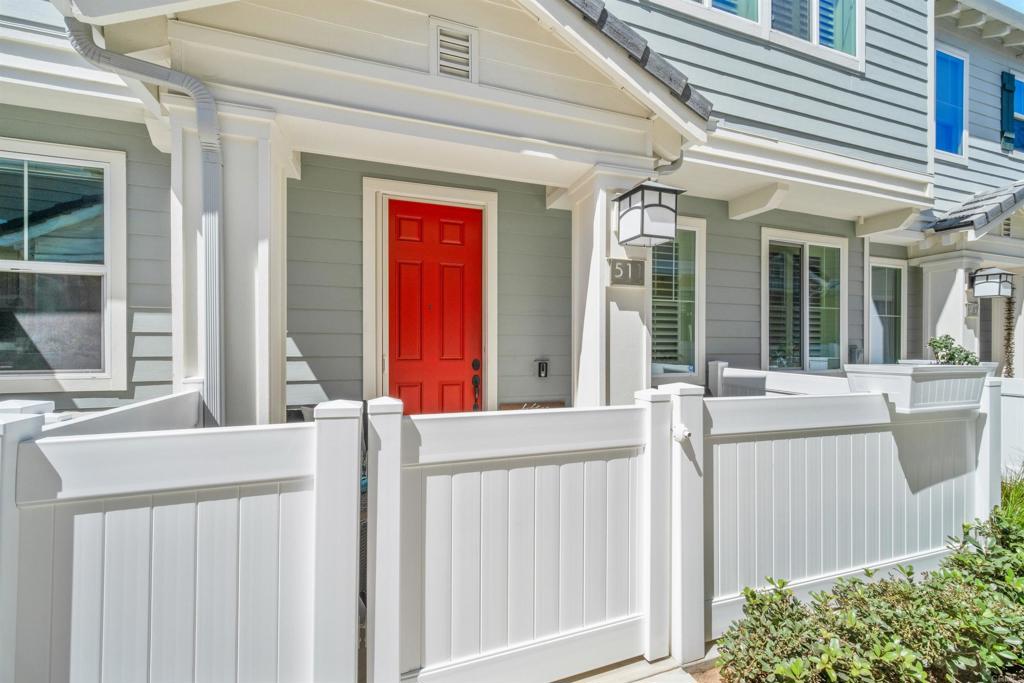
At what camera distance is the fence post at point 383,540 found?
1.58 meters

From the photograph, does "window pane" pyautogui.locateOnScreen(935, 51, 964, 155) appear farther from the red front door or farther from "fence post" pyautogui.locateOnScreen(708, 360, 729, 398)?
the red front door

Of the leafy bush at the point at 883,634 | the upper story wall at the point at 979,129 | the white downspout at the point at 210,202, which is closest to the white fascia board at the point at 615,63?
the white downspout at the point at 210,202

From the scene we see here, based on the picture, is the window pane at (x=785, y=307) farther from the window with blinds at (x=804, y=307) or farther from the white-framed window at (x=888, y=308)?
the white-framed window at (x=888, y=308)

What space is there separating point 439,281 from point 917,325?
19.1 feet

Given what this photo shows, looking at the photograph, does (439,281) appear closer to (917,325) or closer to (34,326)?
(34,326)

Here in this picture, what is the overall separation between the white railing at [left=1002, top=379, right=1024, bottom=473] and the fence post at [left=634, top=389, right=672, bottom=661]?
4106 millimetres

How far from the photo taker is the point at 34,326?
8.73 feet

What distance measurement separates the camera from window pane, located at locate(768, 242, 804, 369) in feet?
15.2

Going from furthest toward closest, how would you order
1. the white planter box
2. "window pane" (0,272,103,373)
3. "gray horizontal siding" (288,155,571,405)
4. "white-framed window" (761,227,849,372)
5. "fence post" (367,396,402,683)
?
"white-framed window" (761,227,849,372) < "gray horizontal siding" (288,155,571,405) < "window pane" (0,272,103,373) < the white planter box < "fence post" (367,396,402,683)

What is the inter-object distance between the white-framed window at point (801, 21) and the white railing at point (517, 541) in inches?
140

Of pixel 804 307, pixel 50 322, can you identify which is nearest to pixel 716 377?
pixel 804 307

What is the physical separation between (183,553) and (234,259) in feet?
4.33

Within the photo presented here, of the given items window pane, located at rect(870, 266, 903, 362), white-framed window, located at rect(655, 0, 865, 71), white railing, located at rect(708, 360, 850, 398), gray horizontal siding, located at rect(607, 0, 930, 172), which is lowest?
white railing, located at rect(708, 360, 850, 398)

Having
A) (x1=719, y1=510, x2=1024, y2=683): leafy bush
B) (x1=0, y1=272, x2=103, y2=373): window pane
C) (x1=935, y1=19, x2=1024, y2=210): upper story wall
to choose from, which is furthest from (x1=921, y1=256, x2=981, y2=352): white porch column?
(x1=0, y1=272, x2=103, y2=373): window pane
